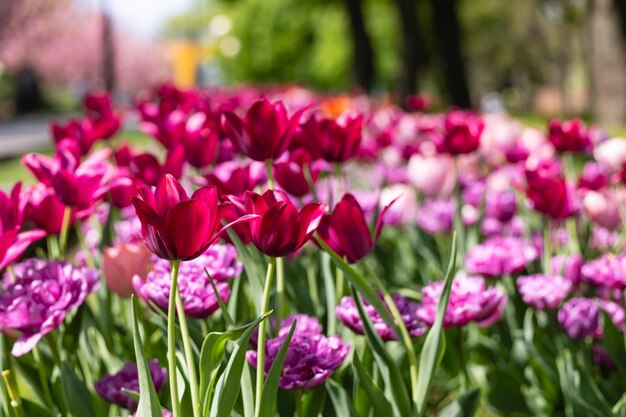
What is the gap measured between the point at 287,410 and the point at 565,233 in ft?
5.83

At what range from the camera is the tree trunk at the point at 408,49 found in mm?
15078

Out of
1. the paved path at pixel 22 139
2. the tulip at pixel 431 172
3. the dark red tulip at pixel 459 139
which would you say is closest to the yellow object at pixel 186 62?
the paved path at pixel 22 139

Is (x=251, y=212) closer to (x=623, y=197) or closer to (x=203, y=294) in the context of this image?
(x=203, y=294)

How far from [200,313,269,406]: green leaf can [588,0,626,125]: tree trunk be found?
9.20 m

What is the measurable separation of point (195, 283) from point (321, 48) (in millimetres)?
36355

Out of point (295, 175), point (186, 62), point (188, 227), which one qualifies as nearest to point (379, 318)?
point (295, 175)

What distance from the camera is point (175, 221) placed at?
1.14 meters

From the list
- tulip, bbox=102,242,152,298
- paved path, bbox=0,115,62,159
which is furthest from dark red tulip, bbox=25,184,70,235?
paved path, bbox=0,115,62,159

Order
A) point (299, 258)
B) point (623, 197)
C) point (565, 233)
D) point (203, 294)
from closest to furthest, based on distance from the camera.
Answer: point (203, 294), point (299, 258), point (623, 197), point (565, 233)

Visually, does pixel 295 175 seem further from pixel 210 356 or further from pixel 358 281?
pixel 210 356

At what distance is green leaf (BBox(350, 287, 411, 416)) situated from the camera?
1.46 metres

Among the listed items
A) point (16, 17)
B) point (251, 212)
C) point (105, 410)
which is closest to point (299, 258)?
point (105, 410)

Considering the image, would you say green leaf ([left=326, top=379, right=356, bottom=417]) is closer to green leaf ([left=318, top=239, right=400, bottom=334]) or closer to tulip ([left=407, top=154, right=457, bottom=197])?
green leaf ([left=318, top=239, right=400, bottom=334])

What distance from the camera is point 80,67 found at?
40.1 m
